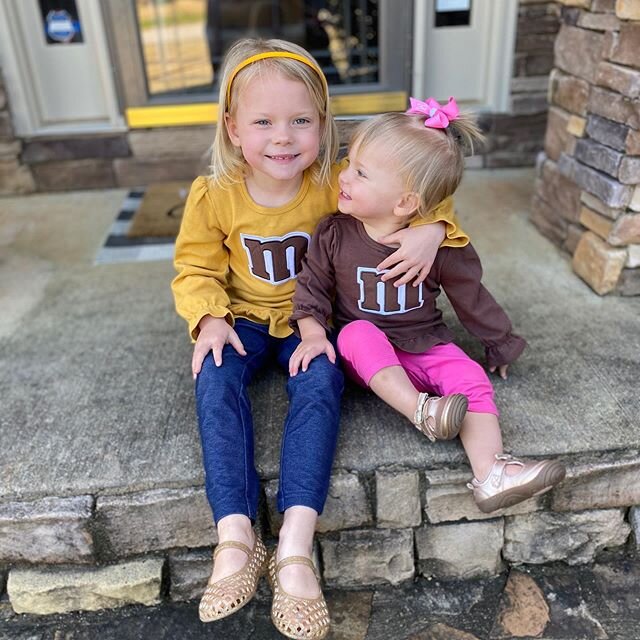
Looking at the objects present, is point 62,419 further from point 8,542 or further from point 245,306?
point 245,306

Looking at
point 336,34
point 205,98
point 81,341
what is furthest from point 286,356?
point 336,34

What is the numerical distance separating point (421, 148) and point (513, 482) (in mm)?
799

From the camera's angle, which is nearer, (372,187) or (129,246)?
(372,187)

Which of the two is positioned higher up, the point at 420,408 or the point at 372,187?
the point at 372,187

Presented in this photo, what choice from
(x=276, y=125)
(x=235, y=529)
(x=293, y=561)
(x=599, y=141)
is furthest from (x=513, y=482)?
(x=599, y=141)

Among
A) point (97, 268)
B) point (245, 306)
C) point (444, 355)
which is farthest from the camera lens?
point (97, 268)

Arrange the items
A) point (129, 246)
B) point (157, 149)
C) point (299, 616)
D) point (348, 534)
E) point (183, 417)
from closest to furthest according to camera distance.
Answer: point (299, 616), point (348, 534), point (183, 417), point (129, 246), point (157, 149)

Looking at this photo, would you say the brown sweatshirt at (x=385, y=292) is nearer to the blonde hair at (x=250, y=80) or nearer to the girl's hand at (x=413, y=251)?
the girl's hand at (x=413, y=251)

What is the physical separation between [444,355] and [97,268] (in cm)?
163

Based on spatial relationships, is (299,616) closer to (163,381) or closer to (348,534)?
(348,534)

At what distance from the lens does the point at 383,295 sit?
1.81m

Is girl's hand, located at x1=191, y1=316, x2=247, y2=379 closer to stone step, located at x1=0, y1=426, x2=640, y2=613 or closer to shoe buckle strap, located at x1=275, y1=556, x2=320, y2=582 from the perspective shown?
stone step, located at x1=0, y1=426, x2=640, y2=613

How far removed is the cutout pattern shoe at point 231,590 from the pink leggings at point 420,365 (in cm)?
52

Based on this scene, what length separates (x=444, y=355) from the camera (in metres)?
1.81
